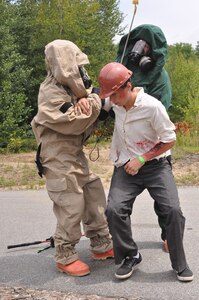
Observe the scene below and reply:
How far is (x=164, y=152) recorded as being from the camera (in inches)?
132

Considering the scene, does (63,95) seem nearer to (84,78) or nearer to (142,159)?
(84,78)

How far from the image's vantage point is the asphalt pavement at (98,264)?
10.6 feet

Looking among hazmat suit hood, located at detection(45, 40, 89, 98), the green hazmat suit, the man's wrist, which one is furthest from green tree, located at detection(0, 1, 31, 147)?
the man's wrist

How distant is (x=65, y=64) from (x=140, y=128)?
73cm

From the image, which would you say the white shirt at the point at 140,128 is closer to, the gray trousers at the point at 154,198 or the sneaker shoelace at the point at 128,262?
the gray trousers at the point at 154,198

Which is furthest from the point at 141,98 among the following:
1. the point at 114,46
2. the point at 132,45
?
the point at 114,46

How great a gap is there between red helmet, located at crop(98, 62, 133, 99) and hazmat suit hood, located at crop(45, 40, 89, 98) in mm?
252

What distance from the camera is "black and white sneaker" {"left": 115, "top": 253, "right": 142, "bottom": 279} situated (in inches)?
134

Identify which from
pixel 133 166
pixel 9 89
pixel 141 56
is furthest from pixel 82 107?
pixel 9 89

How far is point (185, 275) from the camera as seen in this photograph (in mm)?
3295

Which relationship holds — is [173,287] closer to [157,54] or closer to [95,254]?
[95,254]

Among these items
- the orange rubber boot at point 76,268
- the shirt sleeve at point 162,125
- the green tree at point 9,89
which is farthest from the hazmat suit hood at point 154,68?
the green tree at point 9,89

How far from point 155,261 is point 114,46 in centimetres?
2257

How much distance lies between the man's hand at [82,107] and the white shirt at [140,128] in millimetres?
248
